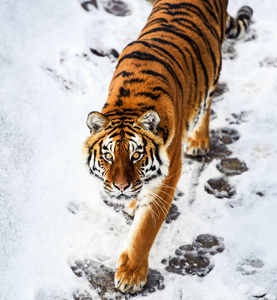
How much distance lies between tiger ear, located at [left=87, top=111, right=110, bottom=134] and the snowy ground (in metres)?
0.32

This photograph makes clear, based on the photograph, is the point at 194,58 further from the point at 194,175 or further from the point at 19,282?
the point at 19,282

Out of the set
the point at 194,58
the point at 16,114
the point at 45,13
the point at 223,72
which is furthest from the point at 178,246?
the point at 45,13

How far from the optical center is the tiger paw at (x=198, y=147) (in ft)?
9.59

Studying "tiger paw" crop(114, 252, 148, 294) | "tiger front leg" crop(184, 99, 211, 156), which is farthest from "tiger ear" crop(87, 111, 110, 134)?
"tiger front leg" crop(184, 99, 211, 156)

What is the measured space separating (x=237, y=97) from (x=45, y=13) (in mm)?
1738

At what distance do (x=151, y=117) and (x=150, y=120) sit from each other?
0.02 m

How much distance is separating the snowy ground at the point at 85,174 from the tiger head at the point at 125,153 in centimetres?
27

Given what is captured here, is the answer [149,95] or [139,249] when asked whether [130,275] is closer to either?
[139,249]

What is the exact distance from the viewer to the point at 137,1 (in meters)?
4.09

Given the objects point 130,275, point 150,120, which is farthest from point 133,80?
point 130,275

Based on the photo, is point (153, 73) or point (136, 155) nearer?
point (136, 155)

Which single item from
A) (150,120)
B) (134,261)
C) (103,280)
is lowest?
(103,280)

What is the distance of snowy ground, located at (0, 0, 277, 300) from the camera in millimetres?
2098

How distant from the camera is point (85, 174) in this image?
2.46 m
